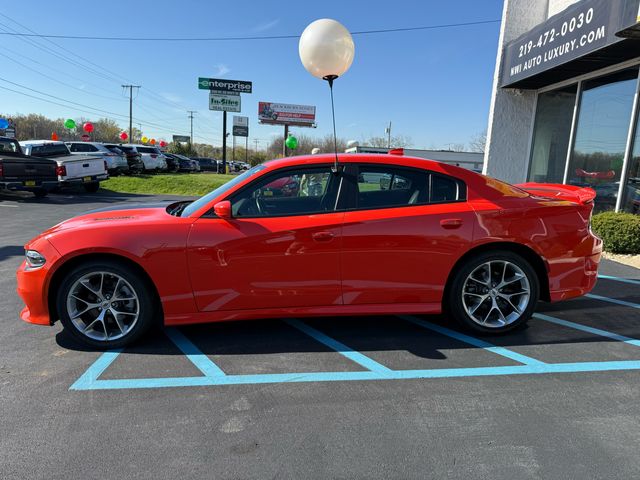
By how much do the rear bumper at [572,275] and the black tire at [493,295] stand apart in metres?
0.15

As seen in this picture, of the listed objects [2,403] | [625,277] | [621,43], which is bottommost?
[2,403]

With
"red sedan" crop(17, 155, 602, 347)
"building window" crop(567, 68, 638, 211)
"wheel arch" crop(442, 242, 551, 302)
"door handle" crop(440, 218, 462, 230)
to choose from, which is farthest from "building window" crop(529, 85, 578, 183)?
"door handle" crop(440, 218, 462, 230)

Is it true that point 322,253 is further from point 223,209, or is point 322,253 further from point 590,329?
point 590,329

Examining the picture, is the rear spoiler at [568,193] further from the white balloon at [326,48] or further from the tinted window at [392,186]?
the white balloon at [326,48]

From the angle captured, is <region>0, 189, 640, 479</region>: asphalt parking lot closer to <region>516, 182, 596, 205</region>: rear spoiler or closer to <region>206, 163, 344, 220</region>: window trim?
<region>206, 163, 344, 220</region>: window trim

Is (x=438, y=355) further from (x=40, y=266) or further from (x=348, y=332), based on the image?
(x=40, y=266)

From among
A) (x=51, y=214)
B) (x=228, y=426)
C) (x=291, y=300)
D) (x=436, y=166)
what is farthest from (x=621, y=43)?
(x=51, y=214)

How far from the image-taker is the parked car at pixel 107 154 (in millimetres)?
20234

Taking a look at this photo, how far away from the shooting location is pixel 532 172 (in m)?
10.7

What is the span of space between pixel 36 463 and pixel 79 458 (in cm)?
20

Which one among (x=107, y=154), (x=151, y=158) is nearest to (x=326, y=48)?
(x=107, y=154)

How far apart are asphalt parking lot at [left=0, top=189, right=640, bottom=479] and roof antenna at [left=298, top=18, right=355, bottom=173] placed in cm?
329

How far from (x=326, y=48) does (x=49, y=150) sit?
48.6ft

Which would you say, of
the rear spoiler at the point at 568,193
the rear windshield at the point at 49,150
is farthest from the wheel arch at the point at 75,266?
the rear windshield at the point at 49,150
